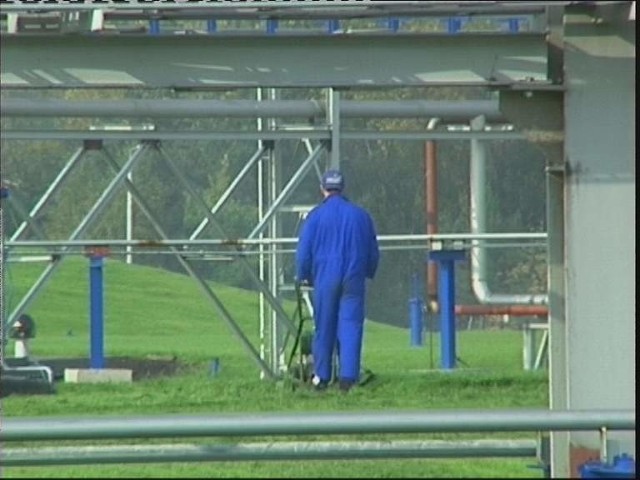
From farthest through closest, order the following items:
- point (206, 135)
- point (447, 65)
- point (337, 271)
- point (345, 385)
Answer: point (206, 135) < point (337, 271) < point (345, 385) < point (447, 65)

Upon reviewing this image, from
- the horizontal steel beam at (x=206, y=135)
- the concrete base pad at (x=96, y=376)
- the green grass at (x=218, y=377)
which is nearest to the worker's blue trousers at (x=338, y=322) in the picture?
the green grass at (x=218, y=377)

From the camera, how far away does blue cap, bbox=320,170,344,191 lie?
1342cm

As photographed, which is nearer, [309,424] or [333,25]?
[309,424]

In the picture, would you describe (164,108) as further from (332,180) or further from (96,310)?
A: (96,310)

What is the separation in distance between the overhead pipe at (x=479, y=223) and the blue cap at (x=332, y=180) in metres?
1.64

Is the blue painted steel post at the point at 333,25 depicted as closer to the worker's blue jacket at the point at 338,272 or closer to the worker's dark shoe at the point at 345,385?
the worker's blue jacket at the point at 338,272

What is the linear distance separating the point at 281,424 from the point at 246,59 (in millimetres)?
4948

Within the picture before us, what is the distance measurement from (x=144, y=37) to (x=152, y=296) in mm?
15103

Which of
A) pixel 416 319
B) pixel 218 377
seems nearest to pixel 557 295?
pixel 218 377

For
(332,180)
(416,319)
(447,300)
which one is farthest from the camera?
(416,319)

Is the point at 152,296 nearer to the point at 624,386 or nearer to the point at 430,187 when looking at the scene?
the point at 430,187

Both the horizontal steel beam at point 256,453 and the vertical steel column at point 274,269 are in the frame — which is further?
the vertical steel column at point 274,269

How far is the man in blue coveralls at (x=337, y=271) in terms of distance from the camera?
1343cm

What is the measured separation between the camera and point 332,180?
44.1ft
